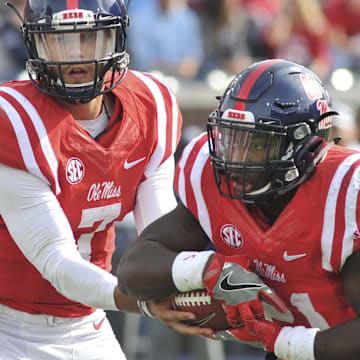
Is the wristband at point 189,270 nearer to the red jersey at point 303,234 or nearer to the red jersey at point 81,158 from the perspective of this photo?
the red jersey at point 303,234

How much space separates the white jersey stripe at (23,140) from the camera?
10.1ft

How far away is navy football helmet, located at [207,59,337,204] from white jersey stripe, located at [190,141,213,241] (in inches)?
3.9

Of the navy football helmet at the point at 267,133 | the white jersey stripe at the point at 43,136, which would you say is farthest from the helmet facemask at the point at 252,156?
the white jersey stripe at the point at 43,136

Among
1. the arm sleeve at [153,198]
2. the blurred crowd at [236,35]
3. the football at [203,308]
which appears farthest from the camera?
the blurred crowd at [236,35]

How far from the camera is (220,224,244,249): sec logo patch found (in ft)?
9.52

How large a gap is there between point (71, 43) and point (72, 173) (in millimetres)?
440

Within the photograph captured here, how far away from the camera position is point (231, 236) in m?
2.92

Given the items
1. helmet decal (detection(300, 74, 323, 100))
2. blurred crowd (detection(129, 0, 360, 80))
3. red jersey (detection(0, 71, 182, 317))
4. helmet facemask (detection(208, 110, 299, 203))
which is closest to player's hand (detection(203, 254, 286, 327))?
helmet facemask (detection(208, 110, 299, 203))

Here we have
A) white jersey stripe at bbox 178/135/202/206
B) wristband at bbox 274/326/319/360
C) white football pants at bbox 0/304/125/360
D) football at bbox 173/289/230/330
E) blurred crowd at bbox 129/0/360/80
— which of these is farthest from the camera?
blurred crowd at bbox 129/0/360/80

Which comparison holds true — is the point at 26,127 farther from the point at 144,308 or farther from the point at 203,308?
the point at 203,308

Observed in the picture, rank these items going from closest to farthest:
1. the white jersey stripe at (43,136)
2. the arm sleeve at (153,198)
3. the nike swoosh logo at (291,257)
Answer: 1. the nike swoosh logo at (291,257)
2. the white jersey stripe at (43,136)
3. the arm sleeve at (153,198)

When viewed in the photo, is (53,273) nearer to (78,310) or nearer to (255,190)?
(78,310)

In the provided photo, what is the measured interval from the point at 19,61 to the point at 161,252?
3788mm

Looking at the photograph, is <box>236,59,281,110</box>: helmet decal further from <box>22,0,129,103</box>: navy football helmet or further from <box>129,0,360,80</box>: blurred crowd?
<box>129,0,360,80</box>: blurred crowd
